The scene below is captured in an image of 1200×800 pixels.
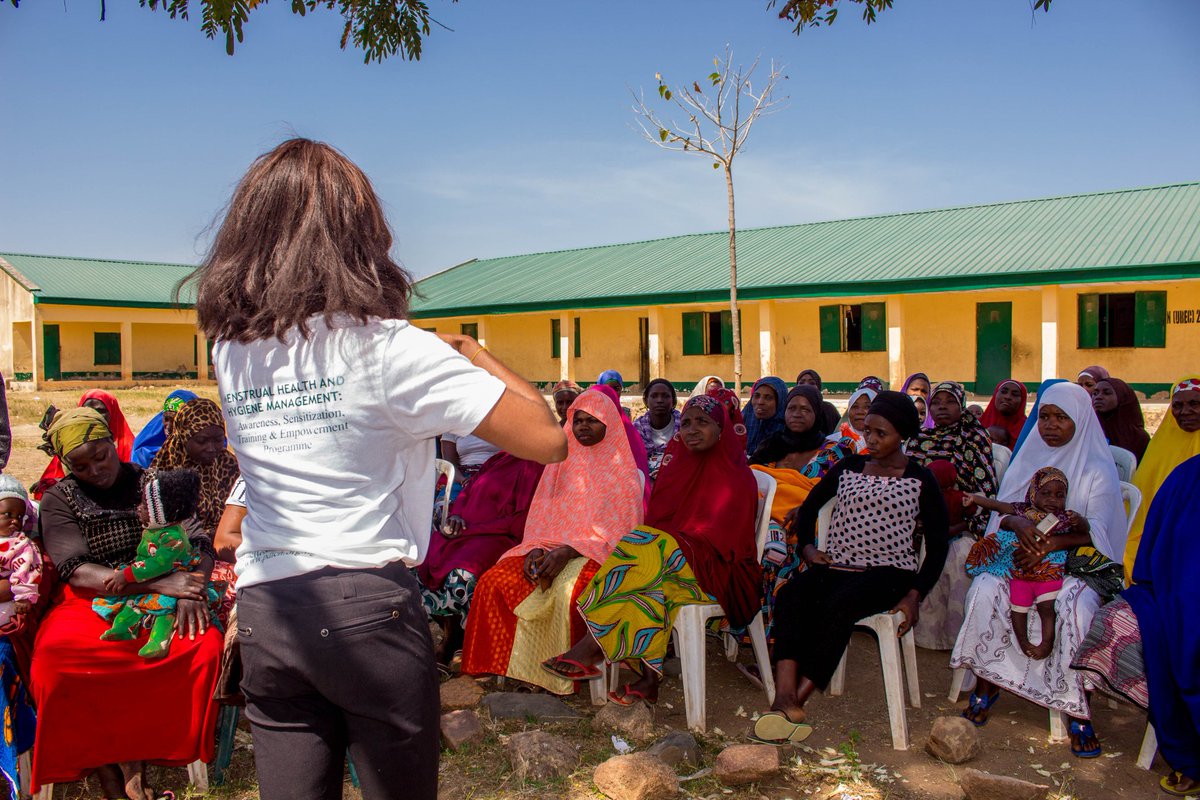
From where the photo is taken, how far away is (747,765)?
3.10m

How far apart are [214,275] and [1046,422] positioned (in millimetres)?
3711

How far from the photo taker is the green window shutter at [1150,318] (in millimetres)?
14695

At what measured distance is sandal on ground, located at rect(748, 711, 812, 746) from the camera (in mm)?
3295

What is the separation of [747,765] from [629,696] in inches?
29.7

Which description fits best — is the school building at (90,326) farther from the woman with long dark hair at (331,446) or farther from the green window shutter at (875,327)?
the woman with long dark hair at (331,446)

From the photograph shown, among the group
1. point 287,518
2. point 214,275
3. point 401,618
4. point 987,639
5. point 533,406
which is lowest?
point 987,639

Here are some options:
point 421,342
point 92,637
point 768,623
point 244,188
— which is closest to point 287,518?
point 421,342

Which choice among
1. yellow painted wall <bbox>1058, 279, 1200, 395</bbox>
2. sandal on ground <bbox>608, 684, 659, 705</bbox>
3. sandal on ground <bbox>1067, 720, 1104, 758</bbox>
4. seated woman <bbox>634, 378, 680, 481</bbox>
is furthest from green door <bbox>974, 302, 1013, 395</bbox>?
sandal on ground <bbox>608, 684, 659, 705</bbox>

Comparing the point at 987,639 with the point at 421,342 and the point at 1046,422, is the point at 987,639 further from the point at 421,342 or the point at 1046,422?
the point at 421,342

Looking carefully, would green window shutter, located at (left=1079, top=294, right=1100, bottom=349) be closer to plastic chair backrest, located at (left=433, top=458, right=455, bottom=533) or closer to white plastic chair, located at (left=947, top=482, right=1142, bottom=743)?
white plastic chair, located at (left=947, top=482, right=1142, bottom=743)

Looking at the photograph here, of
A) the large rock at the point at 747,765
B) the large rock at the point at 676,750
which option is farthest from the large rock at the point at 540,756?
the large rock at the point at 747,765

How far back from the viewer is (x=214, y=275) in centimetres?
152

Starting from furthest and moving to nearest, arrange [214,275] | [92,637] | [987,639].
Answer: [987,639]
[92,637]
[214,275]

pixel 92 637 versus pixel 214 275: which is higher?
pixel 214 275
